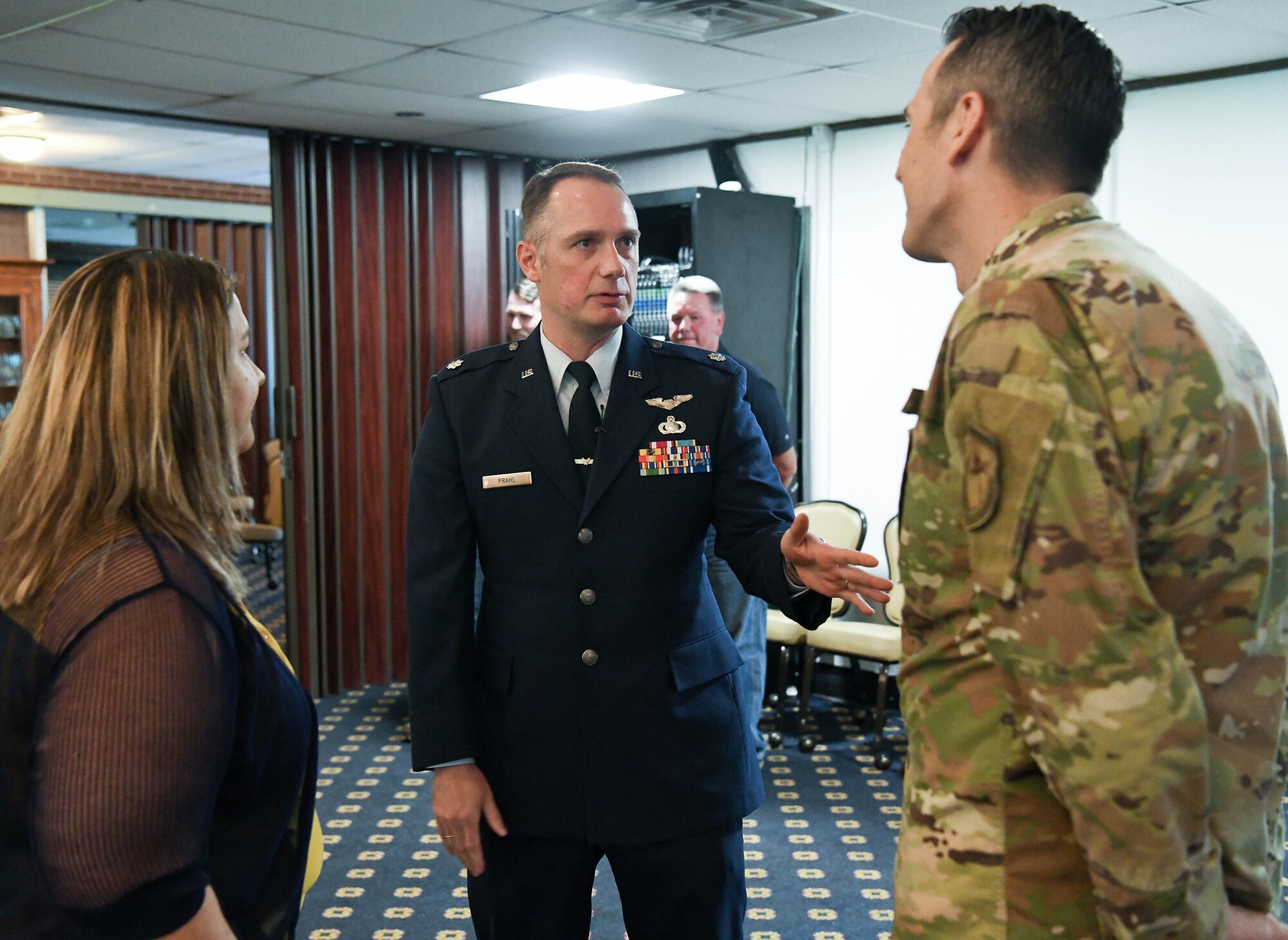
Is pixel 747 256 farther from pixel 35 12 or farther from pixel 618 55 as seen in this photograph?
pixel 35 12

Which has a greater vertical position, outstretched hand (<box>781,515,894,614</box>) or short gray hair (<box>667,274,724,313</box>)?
short gray hair (<box>667,274,724,313</box>)

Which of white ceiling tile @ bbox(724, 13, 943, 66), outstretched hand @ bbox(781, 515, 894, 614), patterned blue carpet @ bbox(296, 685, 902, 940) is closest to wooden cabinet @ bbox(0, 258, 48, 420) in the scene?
patterned blue carpet @ bbox(296, 685, 902, 940)

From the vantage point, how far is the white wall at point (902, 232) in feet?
14.8

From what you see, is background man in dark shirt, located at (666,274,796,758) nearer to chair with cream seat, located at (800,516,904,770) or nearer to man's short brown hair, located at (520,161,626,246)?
chair with cream seat, located at (800,516,904,770)

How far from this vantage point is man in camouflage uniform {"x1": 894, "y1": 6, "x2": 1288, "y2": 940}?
1.04 m

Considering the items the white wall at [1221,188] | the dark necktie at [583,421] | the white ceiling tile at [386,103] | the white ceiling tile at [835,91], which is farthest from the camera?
the white ceiling tile at [386,103]

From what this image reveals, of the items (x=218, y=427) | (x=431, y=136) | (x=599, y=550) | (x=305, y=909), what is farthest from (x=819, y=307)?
(x=218, y=427)

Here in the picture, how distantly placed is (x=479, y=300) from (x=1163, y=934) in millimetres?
5815

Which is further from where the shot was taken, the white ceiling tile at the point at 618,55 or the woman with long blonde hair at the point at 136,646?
the white ceiling tile at the point at 618,55

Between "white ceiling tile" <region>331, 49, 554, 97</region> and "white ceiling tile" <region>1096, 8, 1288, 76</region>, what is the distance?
205 cm

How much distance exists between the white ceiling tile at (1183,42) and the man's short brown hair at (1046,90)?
2.82 meters

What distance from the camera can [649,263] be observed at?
5840 millimetres

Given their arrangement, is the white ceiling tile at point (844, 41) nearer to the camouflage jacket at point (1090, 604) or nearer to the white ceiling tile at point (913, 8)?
the white ceiling tile at point (913, 8)

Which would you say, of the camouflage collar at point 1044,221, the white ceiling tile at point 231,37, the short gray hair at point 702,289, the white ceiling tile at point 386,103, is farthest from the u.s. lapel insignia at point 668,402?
the white ceiling tile at point 386,103
